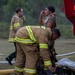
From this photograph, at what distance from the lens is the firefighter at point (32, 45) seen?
748 cm

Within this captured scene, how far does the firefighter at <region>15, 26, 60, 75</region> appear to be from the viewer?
748 centimetres

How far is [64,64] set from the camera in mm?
8047

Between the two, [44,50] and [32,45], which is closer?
[44,50]

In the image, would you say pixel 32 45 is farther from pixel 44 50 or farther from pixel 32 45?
pixel 44 50

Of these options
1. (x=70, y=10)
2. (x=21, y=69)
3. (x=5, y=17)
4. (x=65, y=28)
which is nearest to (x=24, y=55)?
(x=21, y=69)

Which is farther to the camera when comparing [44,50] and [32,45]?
[32,45]

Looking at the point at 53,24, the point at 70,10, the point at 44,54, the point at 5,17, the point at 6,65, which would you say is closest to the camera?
the point at 70,10

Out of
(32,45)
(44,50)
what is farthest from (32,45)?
(44,50)

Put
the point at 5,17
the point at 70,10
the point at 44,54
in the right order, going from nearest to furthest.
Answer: the point at 70,10, the point at 44,54, the point at 5,17

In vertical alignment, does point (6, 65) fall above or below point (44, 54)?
below

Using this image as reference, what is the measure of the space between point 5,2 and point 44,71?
29705 mm

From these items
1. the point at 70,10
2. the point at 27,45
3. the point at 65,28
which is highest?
the point at 70,10

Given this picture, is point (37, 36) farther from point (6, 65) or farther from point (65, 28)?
point (65, 28)

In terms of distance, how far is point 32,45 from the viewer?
25.7 feet
